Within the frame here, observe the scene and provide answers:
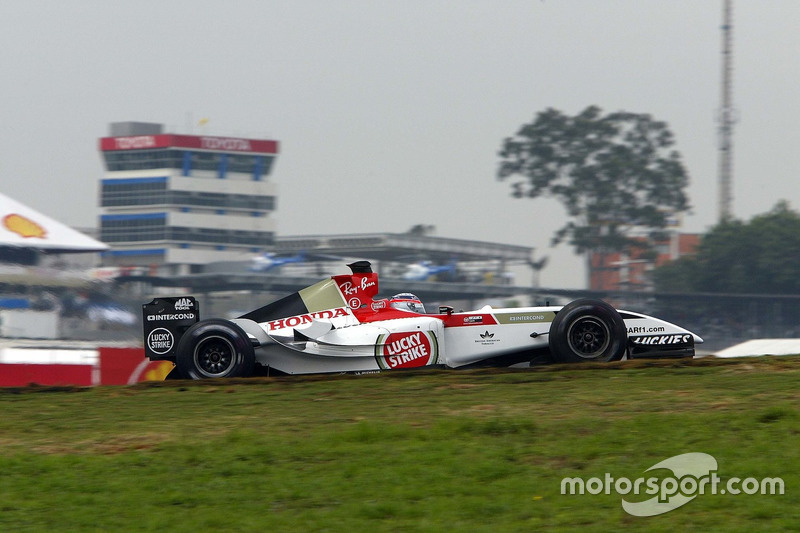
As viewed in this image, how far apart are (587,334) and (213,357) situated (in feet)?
13.8

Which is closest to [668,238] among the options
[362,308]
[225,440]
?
[362,308]

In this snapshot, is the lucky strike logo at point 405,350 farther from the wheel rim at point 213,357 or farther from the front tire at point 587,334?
the wheel rim at point 213,357

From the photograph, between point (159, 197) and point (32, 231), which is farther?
point (159, 197)

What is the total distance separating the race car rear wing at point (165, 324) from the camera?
11.7m

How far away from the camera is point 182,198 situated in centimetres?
10562

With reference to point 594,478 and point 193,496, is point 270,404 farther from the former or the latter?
point 594,478

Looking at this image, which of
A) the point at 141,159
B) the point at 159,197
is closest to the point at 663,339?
the point at 159,197

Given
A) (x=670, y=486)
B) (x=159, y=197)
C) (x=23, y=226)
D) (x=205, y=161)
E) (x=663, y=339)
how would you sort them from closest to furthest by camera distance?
(x=670, y=486) → (x=663, y=339) → (x=23, y=226) → (x=159, y=197) → (x=205, y=161)

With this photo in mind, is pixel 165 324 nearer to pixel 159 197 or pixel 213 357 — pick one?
pixel 213 357

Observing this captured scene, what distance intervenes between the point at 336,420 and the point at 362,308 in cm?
374

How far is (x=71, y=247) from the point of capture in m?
53.8

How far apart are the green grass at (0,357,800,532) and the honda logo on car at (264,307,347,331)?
188 centimetres

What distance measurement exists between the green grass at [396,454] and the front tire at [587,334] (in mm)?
1272

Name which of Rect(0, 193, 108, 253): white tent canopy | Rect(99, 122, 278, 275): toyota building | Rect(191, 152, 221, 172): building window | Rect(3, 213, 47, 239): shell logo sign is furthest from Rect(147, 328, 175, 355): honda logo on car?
Rect(191, 152, 221, 172): building window
